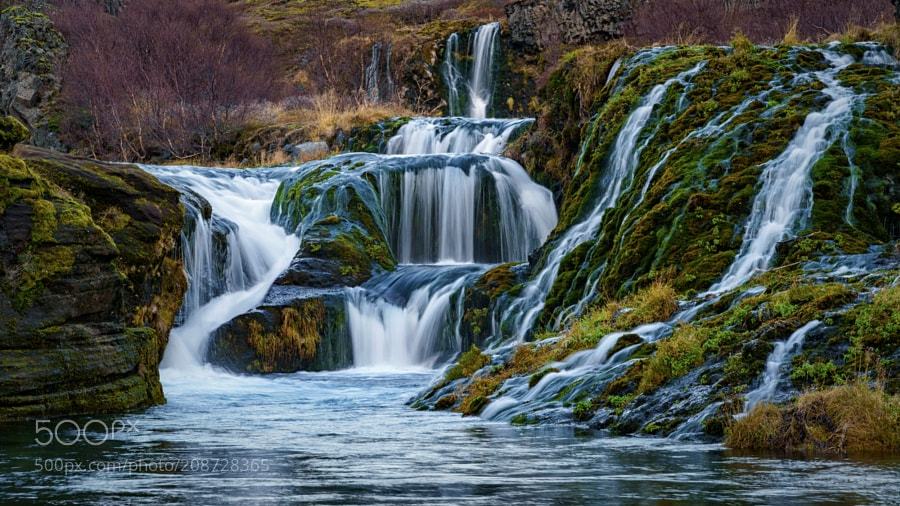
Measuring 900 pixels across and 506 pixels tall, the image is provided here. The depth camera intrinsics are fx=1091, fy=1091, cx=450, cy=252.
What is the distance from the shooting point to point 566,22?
160ft

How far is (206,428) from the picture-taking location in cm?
1323

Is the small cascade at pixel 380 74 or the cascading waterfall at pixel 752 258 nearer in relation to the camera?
the cascading waterfall at pixel 752 258

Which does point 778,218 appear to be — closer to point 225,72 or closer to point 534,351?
point 534,351

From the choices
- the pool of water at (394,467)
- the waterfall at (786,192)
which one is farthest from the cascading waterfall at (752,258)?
the pool of water at (394,467)

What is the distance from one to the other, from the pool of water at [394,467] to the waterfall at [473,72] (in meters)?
33.8

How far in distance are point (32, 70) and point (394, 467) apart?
4383 cm

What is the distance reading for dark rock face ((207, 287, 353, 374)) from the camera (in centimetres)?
2300

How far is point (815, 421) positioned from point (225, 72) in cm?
Result: 3875

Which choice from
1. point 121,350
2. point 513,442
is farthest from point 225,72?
point 513,442

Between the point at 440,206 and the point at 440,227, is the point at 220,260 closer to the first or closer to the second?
the point at 440,227

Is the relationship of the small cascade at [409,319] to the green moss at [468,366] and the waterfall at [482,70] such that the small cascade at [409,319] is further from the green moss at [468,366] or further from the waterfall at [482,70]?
the waterfall at [482,70]

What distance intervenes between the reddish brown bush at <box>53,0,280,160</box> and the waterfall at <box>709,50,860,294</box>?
2746 centimetres

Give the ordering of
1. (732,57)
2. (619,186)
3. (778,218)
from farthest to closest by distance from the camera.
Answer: (732,57) → (619,186) → (778,218)

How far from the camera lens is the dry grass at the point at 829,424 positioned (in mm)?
9641
